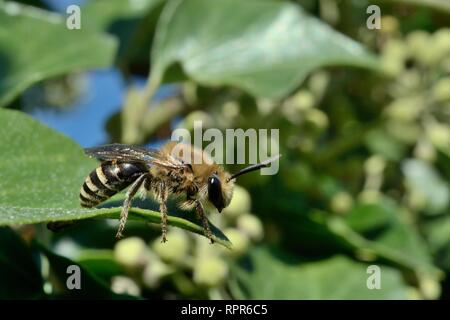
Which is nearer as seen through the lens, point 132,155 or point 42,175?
point 42,175

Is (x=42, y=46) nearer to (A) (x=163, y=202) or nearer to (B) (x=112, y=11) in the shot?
(B) (x=112, y=11)

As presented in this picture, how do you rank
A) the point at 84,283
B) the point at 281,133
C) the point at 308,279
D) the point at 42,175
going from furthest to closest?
1. the point at 281,133
2. the point at 308,279
3. the point at 84,283
4. the point at 42,175

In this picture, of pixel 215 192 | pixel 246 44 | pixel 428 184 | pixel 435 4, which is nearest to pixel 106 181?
pixel 215 192

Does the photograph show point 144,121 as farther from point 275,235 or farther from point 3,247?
point 3,247

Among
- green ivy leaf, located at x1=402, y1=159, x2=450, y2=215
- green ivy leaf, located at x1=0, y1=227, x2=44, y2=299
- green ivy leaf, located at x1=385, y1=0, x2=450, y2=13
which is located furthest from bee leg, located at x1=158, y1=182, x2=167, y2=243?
green ivy leaf, located at x1=385, y1=0, x2=450, y2=13

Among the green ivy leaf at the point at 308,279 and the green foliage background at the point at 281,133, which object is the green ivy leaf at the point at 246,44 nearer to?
the green foliage background at the point at 281,133
